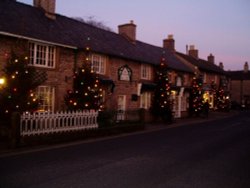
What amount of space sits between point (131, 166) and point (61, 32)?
39.8 ft

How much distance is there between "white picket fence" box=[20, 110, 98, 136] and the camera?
1248 centimetres

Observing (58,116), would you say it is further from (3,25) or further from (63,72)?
(3,25)

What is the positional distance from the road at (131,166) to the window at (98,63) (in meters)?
7.72

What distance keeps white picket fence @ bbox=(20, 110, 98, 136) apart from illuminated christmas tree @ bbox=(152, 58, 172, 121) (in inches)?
367

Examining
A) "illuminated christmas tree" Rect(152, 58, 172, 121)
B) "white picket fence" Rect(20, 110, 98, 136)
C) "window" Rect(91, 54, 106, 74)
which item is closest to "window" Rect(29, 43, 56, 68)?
"white picket fence" Rect(20, 110, 98, 136)

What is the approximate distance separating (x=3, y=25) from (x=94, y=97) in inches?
241

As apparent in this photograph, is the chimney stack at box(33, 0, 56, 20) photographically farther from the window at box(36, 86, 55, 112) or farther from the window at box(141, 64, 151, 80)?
the window at box(141, 64, 151, 80)

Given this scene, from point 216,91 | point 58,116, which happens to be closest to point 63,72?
point 58,116

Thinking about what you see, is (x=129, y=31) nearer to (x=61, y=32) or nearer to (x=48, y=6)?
(x=48, y=6)

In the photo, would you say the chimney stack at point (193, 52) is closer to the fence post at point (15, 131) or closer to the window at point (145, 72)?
the window at point (145, 72)

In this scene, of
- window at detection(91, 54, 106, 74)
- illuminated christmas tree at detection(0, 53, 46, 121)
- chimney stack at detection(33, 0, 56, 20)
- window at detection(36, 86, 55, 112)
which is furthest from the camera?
window at detection(91, 54, 106, 74)

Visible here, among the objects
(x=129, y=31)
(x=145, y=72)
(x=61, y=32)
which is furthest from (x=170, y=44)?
(x=61, y=32)

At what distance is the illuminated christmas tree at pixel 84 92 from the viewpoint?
16125 mm

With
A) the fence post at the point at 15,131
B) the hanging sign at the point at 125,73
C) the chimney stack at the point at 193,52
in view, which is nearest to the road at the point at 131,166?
the fence post at the point at 15,131
